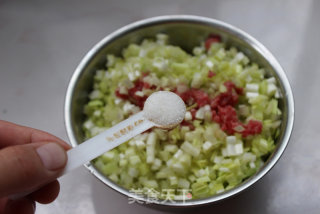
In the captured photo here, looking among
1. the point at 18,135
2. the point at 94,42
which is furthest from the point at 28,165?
the point at 94,42

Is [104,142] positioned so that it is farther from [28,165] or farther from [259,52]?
[259,52]

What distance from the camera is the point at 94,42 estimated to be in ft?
4.93

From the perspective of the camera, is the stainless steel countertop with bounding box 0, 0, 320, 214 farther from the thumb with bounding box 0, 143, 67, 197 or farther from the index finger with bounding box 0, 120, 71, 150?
the thumb with bounding box 0, 143, 67, 197

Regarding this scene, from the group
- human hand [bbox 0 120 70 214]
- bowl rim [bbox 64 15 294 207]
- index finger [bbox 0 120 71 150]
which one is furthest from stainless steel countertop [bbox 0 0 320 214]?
human hand [bbox 0 120 70 214]

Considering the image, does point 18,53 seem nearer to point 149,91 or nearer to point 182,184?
point 149,91

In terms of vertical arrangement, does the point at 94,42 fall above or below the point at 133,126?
above

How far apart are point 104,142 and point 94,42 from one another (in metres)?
0.86

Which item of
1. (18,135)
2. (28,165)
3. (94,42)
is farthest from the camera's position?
(94,42)

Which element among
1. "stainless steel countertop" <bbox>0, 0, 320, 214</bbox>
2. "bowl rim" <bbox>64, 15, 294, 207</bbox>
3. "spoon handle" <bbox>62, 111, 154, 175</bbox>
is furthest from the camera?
"stainless steel countertop" <bbox>0, 0, 320, 214</bbox>

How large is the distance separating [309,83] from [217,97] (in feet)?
1.60

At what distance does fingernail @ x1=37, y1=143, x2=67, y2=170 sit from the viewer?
0.65 meters

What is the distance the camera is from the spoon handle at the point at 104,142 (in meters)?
0.73

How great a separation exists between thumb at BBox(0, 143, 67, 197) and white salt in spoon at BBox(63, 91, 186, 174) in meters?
0.05

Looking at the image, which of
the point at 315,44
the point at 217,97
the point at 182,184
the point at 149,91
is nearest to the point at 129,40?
the point at 149,91
